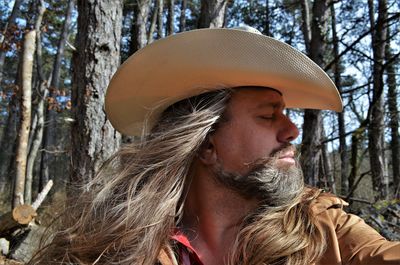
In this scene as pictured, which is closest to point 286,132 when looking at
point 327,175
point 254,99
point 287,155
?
point 287,155

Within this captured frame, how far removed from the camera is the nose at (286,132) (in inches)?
86.2

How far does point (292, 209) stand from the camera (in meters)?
2.17

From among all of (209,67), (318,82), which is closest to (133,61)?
(209,67)

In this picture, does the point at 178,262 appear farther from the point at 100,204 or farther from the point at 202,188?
the point at 100,204

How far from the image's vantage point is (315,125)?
17.0ft

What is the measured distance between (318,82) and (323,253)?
921 millimetres

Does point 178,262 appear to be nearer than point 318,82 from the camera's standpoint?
Yes

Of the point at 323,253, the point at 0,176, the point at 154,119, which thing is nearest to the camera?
the point at 323,253

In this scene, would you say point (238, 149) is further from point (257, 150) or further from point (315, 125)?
point (315, 125)

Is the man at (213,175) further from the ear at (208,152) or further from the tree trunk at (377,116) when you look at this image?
the tree trunk at (377,116)

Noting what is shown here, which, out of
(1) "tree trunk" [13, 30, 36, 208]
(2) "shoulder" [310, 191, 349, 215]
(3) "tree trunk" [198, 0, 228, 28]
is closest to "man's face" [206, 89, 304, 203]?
(2) "shoulder" [310, 191, 349, 215]

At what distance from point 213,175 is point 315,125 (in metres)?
3.17

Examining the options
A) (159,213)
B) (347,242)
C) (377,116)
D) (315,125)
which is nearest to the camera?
(347,242)

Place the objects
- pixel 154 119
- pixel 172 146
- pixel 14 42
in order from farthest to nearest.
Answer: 1. pixel 14 42
2. pixel 154 119
3. pixel 172 146
